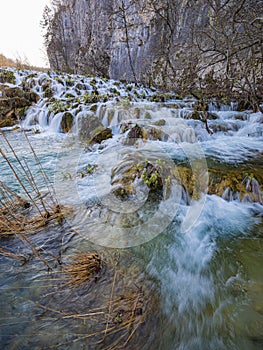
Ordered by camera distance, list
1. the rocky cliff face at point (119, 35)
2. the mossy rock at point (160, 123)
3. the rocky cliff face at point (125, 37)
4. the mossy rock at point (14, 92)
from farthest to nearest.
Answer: the rocky cliff face at point (119, 35) < the rocky cliff face at point (125, 37) < the mossy rock at point (14, 92) < the mossy rock at point (160, 123)

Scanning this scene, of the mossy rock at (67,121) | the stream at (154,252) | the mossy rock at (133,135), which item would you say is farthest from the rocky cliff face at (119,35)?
the stream at (154,252)

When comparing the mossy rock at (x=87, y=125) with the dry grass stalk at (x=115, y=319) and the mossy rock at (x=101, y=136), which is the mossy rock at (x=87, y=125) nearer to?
the mossy rock at (x=101, y=136)

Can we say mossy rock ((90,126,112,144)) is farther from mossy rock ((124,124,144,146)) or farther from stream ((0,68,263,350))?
stream ((0,68,263,350))

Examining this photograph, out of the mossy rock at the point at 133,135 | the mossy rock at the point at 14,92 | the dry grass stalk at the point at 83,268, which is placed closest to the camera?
the dry grass stalk at the point at 83,268

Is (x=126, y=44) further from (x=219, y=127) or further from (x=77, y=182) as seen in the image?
(x=77, y=182)

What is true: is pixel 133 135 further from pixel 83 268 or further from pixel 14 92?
pixel 14 92

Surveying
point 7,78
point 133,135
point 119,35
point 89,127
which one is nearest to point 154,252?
point 133,135

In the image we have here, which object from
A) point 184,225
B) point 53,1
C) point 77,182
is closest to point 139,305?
point 184,225

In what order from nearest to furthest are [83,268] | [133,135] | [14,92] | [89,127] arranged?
[83,268], [133,135], [89,127], [14,92]

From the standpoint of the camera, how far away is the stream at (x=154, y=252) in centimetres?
161

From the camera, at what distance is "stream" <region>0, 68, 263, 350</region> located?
63.4 inches

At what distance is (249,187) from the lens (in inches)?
129

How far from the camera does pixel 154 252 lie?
97.2 inches

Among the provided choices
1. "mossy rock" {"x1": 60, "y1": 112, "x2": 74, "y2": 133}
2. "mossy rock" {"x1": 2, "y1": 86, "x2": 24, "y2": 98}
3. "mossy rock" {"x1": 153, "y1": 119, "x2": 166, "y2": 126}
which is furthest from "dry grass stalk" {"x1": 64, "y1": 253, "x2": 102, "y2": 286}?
"mossy rock" {"x1": 2, "y1": 86, "x2": 24, "y2": 98}
